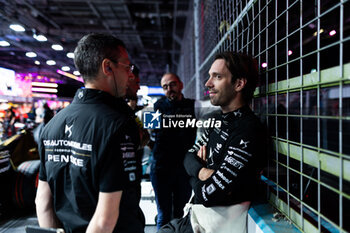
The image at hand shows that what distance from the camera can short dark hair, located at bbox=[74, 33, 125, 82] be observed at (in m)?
1.09

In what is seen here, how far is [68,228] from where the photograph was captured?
112 centimetres

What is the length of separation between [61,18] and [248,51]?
948cm

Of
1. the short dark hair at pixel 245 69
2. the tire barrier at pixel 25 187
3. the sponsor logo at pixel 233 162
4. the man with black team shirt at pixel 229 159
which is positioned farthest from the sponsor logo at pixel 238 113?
the tire barrier at pixel 25 187

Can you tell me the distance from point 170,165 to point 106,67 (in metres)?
1.62

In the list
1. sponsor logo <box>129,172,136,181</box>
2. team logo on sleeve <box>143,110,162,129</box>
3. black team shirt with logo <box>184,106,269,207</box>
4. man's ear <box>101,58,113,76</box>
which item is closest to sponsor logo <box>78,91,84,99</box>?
man's ear <box>101,58,113,76</box>

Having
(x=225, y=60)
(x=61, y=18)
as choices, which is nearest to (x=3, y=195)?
(x=225, y=60)

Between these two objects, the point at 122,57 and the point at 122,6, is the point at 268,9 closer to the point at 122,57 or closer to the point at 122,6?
the point at 122,57

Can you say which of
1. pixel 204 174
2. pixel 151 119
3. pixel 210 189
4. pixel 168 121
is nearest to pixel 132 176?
pixel 210 189

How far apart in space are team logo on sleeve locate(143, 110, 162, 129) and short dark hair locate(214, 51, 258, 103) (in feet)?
3.78

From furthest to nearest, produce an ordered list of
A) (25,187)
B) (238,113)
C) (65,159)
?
1. (25,187)
2. (238,113)
3. (65,159)

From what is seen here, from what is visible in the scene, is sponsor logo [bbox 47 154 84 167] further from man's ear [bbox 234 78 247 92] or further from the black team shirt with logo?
man's ear [bbox 234 78 247 92]

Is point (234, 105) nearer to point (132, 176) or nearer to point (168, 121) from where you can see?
point (132, 176)

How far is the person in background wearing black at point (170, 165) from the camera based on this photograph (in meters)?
2.47

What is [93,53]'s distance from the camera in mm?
1086
